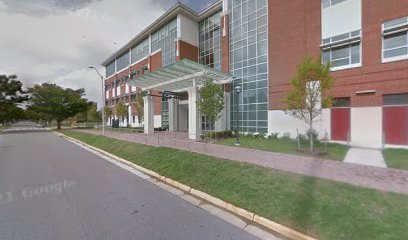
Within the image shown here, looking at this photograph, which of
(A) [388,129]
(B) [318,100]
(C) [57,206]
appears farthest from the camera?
(A) [388,129]

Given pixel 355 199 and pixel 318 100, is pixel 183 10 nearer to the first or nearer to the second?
pixel 318 100

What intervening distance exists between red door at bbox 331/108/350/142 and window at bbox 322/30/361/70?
10.1 ft

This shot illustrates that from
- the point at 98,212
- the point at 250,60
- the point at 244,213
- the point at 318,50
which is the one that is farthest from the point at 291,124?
the point at 98,212

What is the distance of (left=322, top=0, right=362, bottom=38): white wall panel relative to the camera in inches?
586

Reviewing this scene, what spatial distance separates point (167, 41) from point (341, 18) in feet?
79.3

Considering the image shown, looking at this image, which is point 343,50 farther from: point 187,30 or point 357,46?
point 187,30

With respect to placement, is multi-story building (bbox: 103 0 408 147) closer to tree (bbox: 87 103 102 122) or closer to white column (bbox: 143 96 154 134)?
white column (bbox: 143 96 154 134)

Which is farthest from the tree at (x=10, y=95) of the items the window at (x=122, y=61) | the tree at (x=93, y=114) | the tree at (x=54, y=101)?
the window at (x=122, y=61)

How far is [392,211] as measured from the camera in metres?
4.36

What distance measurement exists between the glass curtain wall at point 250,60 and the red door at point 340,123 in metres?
5.81

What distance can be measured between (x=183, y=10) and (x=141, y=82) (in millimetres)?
12884

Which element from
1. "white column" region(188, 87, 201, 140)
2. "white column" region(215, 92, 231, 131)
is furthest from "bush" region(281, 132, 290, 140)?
"white column" region(188, 87, 201, 140)

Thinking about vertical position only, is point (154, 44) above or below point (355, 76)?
above

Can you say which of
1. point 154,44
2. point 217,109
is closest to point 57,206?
point 217,109
